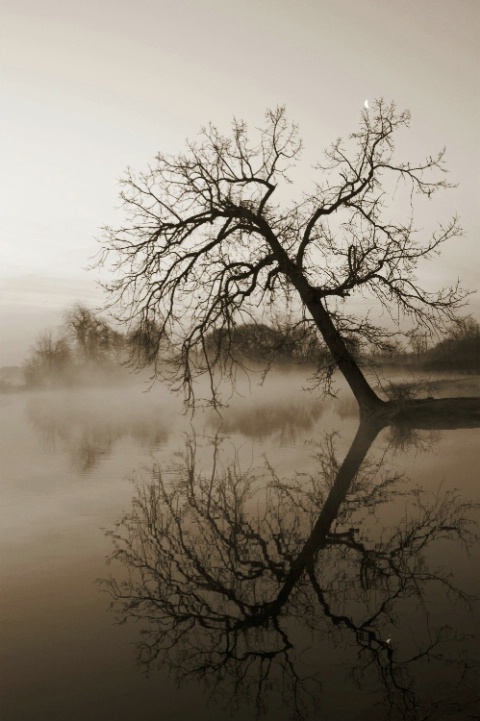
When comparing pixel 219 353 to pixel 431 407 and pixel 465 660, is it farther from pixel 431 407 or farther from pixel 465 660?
pixel 465 660

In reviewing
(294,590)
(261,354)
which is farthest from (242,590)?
(261,354)

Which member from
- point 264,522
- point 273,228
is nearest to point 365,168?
point 273,228

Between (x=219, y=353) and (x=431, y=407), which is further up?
Result: (x=219, y=353)

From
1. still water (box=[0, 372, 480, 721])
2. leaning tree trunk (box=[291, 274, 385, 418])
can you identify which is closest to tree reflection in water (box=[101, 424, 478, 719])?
still water (box=[0, 372, 480, 721])

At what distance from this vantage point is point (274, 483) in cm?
816

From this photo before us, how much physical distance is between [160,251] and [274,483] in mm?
8153

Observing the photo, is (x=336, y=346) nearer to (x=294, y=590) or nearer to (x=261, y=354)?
(x=261, y=354)

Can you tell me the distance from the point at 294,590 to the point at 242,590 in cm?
34

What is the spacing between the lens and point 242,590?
14.7 ft

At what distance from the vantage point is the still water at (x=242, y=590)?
3244mm

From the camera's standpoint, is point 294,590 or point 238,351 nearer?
point 294,590

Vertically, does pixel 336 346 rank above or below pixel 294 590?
above

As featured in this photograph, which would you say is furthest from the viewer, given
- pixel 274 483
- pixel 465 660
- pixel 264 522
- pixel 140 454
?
pixel 140 454

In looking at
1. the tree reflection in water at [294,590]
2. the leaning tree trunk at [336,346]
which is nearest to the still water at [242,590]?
the tree reflection in water at [294,590]
